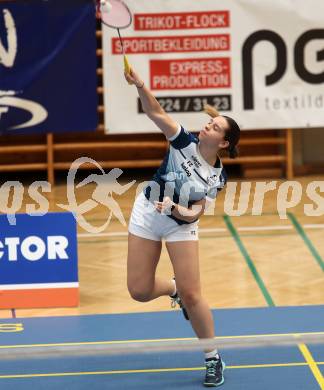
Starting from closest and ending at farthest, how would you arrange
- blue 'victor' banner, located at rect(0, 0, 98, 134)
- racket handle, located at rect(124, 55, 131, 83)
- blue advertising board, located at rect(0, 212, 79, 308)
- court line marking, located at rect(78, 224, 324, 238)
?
racket handle, located at rect(124, 55, 131, 83) < blue advertising board, located at rect(0, 212, 79, 308) < court line marking, located at rect(78, 224, 324, 238) < blue 'victor' banner, located at rect(0, 0, 98, 134)

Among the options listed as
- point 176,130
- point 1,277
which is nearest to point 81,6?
point 1,277

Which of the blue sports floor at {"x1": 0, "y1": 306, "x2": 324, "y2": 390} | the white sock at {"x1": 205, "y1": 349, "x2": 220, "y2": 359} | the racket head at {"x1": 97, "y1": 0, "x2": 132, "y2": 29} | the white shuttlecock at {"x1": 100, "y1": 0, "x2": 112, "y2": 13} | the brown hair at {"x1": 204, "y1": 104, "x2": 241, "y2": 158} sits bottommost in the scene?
the blue sports floor at {"x1": 0, "y1": 306, "x2": 324, "y2": 390}

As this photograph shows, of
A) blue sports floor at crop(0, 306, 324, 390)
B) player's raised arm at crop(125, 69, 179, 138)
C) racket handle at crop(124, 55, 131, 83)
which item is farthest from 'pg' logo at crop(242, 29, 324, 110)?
racket handle at crop(124, 55, 131, 83)

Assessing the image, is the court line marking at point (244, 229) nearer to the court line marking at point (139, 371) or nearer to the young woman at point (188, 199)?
the court line marking at point (139, 371)

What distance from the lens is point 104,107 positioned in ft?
38.3

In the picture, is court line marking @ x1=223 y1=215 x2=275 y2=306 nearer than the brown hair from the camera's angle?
No

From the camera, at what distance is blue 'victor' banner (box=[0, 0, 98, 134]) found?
11.4 m

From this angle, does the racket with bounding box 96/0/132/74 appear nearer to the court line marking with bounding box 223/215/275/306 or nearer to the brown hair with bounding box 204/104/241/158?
the brown hair with bounding box 204/104/241/158

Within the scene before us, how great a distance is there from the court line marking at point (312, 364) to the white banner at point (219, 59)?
5.63 m

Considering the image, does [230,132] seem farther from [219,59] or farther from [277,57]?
[277,57]

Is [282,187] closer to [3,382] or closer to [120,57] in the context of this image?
[120,57]

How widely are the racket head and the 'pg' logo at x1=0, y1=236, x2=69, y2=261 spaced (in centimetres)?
197

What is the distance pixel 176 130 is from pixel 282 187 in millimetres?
6306

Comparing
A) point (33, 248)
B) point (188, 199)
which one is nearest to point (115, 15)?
point (188, 199)
